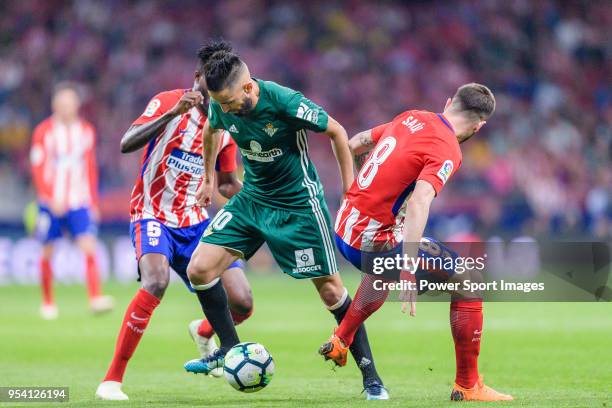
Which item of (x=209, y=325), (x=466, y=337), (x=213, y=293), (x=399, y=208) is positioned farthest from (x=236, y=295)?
(x=466, y=337)

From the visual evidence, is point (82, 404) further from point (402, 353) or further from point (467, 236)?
point (467, 236)

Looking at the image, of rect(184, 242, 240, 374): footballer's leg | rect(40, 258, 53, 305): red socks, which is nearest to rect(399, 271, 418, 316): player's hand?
rect(184, 242, 240, 374): footballer's leg

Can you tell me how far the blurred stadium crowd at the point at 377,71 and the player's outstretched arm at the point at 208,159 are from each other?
40.9ft

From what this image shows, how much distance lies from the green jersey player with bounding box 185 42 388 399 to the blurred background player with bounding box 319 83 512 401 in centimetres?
27

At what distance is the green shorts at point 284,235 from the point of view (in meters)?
6.51

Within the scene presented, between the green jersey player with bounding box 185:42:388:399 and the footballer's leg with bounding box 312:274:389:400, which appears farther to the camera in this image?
the footballer's leg with bounding box 312:274:389:400

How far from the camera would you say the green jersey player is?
629 cm

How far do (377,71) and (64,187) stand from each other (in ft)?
38.7

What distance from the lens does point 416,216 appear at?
5562 mm

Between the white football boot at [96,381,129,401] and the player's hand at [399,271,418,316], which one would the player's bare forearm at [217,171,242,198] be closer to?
the white football boot at [96,381,129,401]

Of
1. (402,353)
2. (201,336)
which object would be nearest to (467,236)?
(402,353)

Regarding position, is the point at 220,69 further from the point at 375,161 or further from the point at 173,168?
the point at 173,168

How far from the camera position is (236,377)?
608 cm

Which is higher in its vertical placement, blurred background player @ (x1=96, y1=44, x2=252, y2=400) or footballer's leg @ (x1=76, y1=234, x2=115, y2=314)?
footballer's leg @ (x1=76, y1=234, x2=115, y2=314)
